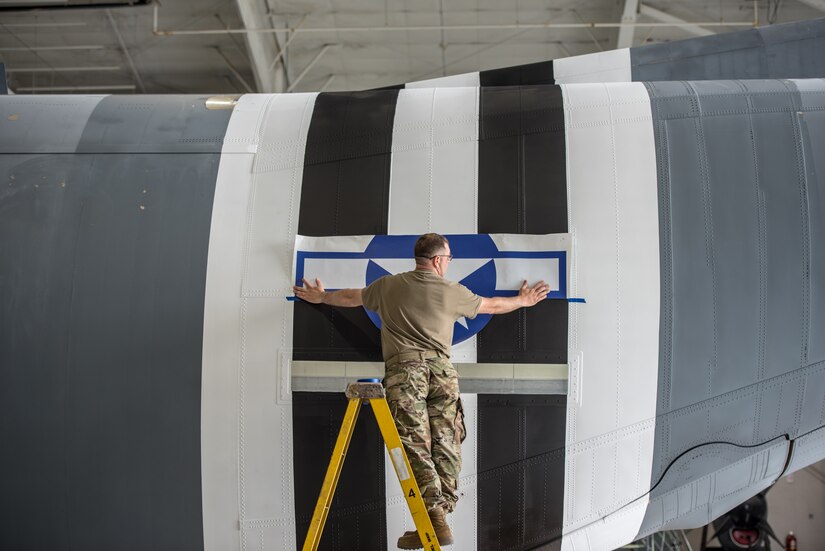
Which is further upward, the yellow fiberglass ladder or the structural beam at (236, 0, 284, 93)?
the structural beam at (236, 0, 284, 93)

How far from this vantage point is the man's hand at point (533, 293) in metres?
5.18

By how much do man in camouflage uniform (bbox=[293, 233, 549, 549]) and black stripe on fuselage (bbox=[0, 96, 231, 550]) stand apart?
1516 mm

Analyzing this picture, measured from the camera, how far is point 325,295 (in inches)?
208

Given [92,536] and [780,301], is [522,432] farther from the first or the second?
[92,536]

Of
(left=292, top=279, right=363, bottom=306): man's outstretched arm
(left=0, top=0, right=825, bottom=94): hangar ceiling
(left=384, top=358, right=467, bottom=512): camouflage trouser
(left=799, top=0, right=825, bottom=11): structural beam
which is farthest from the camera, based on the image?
(left=0, top=0, right=825, bottom=94): hangar ceiling

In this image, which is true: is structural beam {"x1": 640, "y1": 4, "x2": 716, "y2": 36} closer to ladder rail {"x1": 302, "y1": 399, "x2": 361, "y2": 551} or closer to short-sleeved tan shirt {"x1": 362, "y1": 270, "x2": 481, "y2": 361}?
short-sleeved tan shirt {"x1": 362, "y1": 270, "x2": 481, "y2": 361}

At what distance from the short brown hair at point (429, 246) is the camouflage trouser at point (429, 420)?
1.98 ft

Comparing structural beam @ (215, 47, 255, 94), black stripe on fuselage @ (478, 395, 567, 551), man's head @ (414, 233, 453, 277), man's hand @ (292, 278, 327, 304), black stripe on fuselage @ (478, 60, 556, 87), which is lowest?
black stripe on fuselage @ (478, 395, 567, 551)

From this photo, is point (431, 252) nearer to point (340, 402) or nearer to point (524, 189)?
point (524, 189)

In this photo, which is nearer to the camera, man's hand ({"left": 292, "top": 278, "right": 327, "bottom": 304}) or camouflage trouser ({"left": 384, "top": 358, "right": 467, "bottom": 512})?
camouflage trouser ({"left": 384, "top": 358, "right": 467, "bottom": 512})

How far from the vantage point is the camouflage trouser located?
4273mm

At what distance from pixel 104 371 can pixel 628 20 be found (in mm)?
11769

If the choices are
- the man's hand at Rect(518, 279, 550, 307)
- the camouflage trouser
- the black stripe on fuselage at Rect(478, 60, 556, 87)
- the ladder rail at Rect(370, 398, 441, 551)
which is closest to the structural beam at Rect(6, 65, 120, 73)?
the black stripe on fuselage at Rect(478, 60, 556, 87)

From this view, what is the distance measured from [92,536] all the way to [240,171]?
2603 mm
